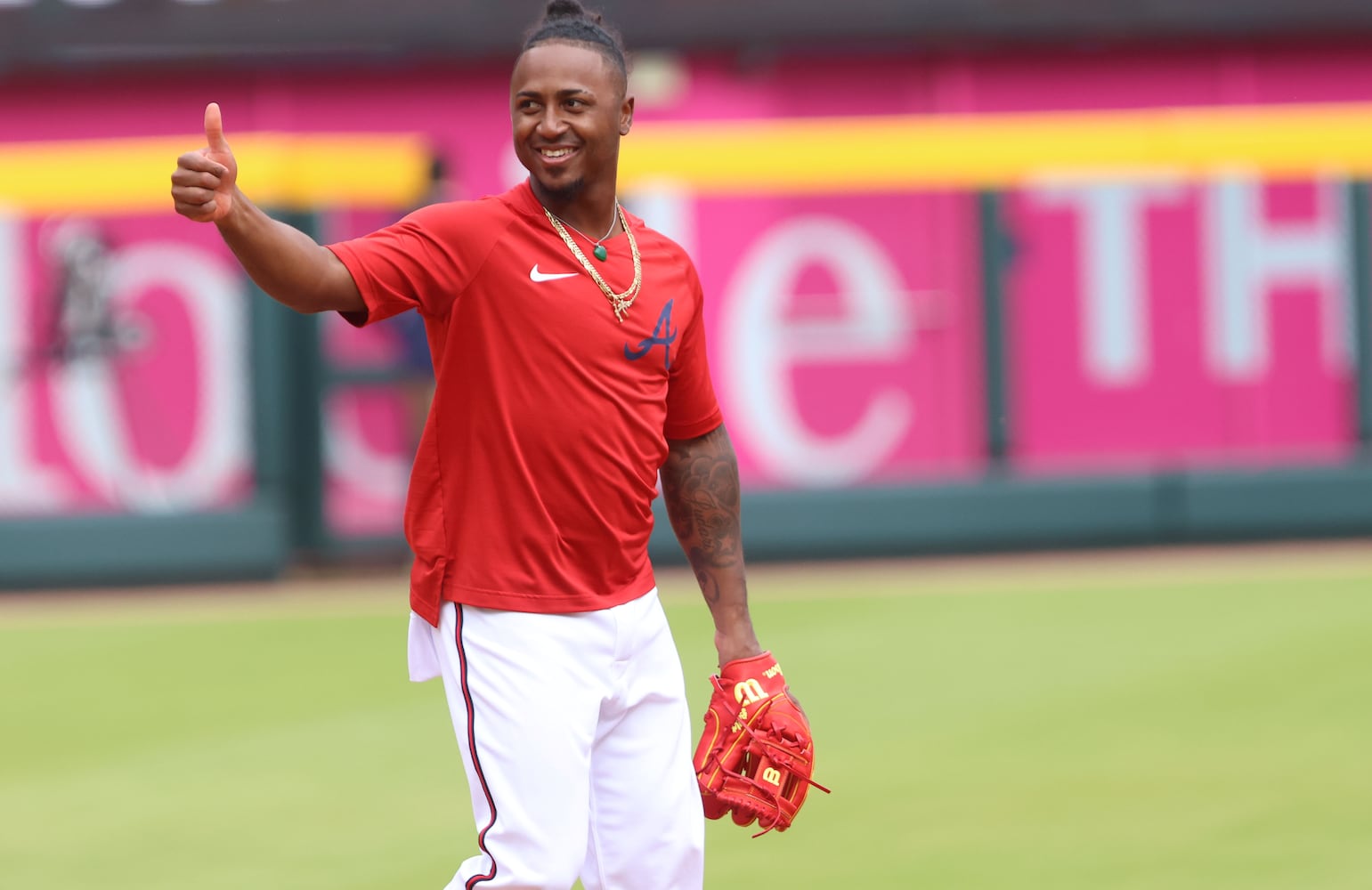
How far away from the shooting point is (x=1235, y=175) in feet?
39.5

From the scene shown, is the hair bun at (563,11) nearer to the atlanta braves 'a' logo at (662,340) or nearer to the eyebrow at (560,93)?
the eyebrow at (560,93)

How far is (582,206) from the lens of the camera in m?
3.68

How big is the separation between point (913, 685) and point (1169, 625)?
1756 mm

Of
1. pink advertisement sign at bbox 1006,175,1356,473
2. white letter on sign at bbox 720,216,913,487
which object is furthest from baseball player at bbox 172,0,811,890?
pink advertisement sign at bbox 1006,175,1356,473

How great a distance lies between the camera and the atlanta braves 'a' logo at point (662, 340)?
3.67 meters

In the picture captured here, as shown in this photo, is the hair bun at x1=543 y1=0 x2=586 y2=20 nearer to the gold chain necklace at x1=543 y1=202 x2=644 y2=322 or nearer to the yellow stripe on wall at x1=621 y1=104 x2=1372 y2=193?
the gold chain necklace at x1=543 y1=202 x2=644 y2=322

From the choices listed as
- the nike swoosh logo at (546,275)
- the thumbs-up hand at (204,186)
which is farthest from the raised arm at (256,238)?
the nike swoosh logo at (546,275)

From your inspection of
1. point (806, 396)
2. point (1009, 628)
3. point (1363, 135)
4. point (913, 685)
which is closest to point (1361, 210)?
point (1363, 135)

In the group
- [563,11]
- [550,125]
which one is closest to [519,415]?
[550,125]

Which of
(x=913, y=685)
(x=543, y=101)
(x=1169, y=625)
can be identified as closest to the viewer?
(x=543, y=101)

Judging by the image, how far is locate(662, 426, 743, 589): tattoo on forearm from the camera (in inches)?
159

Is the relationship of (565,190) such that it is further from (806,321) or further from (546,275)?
(806,321)

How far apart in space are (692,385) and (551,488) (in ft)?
1.58

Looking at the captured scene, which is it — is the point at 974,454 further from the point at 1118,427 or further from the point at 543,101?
the point at 543,101
